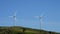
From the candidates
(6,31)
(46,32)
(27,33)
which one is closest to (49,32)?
(46,32)

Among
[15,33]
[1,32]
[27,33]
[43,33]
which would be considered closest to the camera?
[1,32]

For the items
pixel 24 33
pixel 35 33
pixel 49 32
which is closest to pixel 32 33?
pixel 35 33

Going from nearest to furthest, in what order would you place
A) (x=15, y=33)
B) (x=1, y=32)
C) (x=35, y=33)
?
(x=1, y=32) → (x=15, y=33) → (x=35, y=33)

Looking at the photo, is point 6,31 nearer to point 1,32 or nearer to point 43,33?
point 1,32

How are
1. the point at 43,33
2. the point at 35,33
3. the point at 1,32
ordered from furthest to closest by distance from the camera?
the point at 43,33 → the point at 35,33 → the point at 1,32

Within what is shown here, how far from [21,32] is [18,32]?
3.96 feet

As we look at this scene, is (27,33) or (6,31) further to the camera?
(27,33)

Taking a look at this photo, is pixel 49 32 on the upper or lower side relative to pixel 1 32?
upper

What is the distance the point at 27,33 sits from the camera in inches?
2576

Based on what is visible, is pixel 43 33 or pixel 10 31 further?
pixel 43 33

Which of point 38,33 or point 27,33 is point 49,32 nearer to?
point 38,33

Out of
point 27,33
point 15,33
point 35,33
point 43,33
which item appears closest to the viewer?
point 15,33

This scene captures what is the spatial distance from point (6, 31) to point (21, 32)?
7802mm

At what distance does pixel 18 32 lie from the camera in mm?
62750
